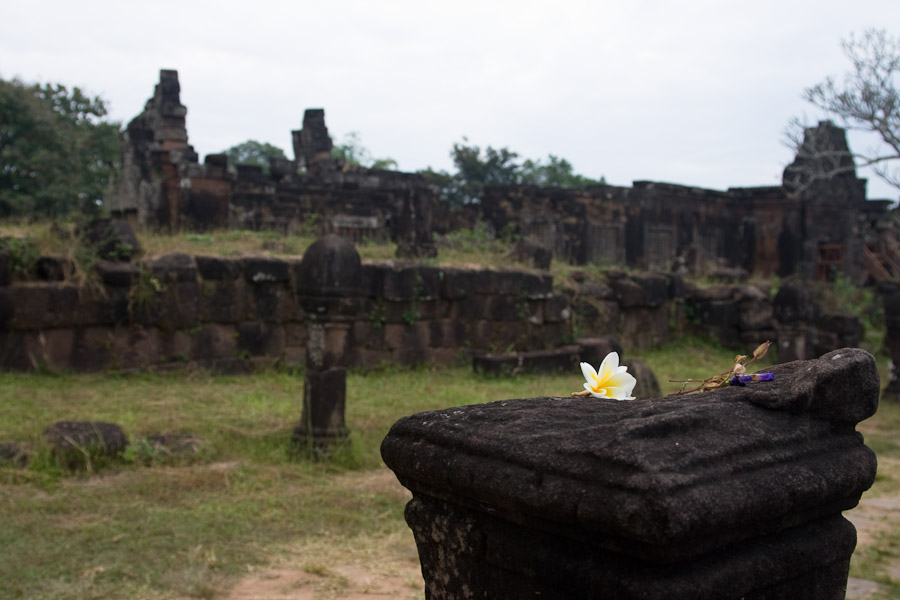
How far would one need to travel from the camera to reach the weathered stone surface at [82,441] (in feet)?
18.1

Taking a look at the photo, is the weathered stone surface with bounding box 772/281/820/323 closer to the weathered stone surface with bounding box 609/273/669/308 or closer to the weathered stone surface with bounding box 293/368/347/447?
the weathered stone surface with bounding box 609/273/669/308

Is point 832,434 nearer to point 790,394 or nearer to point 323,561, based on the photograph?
point 790,394

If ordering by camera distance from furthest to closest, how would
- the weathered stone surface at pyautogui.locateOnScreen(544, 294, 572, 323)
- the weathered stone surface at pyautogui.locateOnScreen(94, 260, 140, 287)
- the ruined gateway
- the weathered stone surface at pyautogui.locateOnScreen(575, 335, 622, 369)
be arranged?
the ruined gateway < the weathered stone surface at pyautogui.locateOnScreen(544, 294, 572, 323) < the weathered stone surface at pyautogui.locateOnScreen(575, 335, 622, 369) < the weathered stone surface at pyautogui.locateOnScreen(94, 260, 140, 287)

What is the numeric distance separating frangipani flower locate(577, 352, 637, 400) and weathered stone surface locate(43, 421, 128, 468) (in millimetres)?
4413

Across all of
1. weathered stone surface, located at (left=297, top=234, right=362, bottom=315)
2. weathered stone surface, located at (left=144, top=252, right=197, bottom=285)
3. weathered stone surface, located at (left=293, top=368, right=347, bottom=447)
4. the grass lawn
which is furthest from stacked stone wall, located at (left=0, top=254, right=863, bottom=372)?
weathered stone surface, located at (left=293, top=368, right=347, bottom=447)

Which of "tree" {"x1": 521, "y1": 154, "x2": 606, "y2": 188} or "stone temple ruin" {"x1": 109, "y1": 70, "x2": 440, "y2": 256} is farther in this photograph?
"tree" {"x1": 521, "y1": 154, "x2": 606, "y2": 188}

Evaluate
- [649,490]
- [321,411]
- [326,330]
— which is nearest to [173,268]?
[326,330]

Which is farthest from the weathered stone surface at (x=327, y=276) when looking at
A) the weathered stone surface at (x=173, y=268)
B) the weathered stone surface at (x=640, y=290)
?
the weathered stone surface at (x=640, y=290)

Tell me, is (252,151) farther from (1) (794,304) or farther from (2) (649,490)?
(2) (649,490)

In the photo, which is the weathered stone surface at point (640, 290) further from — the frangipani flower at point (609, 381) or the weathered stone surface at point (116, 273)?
the frangipani flower at point (609, 381)

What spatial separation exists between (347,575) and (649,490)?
3094 millimetres

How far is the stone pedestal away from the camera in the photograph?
1437 millimetres

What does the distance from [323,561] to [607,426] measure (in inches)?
122

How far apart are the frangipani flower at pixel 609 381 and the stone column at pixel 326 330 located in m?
4.33
